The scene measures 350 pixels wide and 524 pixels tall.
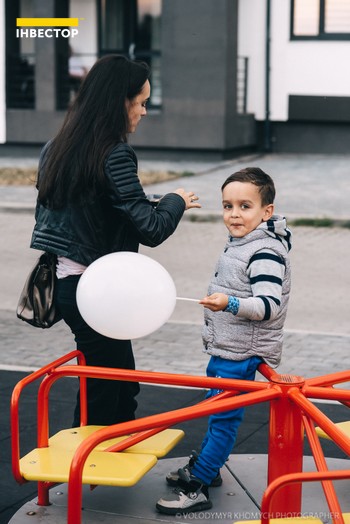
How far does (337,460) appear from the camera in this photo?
5293 millimetres

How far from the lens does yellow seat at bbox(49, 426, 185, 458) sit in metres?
4.58

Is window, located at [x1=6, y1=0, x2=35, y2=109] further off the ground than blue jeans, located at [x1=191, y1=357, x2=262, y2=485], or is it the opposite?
window, located at [x1=6, y1=0, x2=35, y2=109]

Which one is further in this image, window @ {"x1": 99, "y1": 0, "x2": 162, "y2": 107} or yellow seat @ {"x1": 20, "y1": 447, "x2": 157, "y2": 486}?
window @ {"x1": 99, "y1": 0, "x2": 162, "y2": 107}

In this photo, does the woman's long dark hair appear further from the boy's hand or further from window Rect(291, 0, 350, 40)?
window Rect(291, 0, 350, 40)

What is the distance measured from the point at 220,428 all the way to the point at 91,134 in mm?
1374

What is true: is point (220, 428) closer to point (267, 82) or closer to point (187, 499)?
point (187, 499)

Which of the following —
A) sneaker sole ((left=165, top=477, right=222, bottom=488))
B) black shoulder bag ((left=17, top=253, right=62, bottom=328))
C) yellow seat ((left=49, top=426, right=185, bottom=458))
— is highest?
black shoulder bag ((left=17, top=253, right=62, bottom=328))

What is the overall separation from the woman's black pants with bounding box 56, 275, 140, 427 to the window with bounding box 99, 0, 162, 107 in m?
18.4

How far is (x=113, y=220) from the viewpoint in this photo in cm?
473

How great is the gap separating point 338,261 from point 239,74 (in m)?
11.2

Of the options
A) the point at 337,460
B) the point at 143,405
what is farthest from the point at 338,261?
the point at 337,460

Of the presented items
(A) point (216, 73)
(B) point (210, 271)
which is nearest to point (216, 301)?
(B) point (210, 271)
